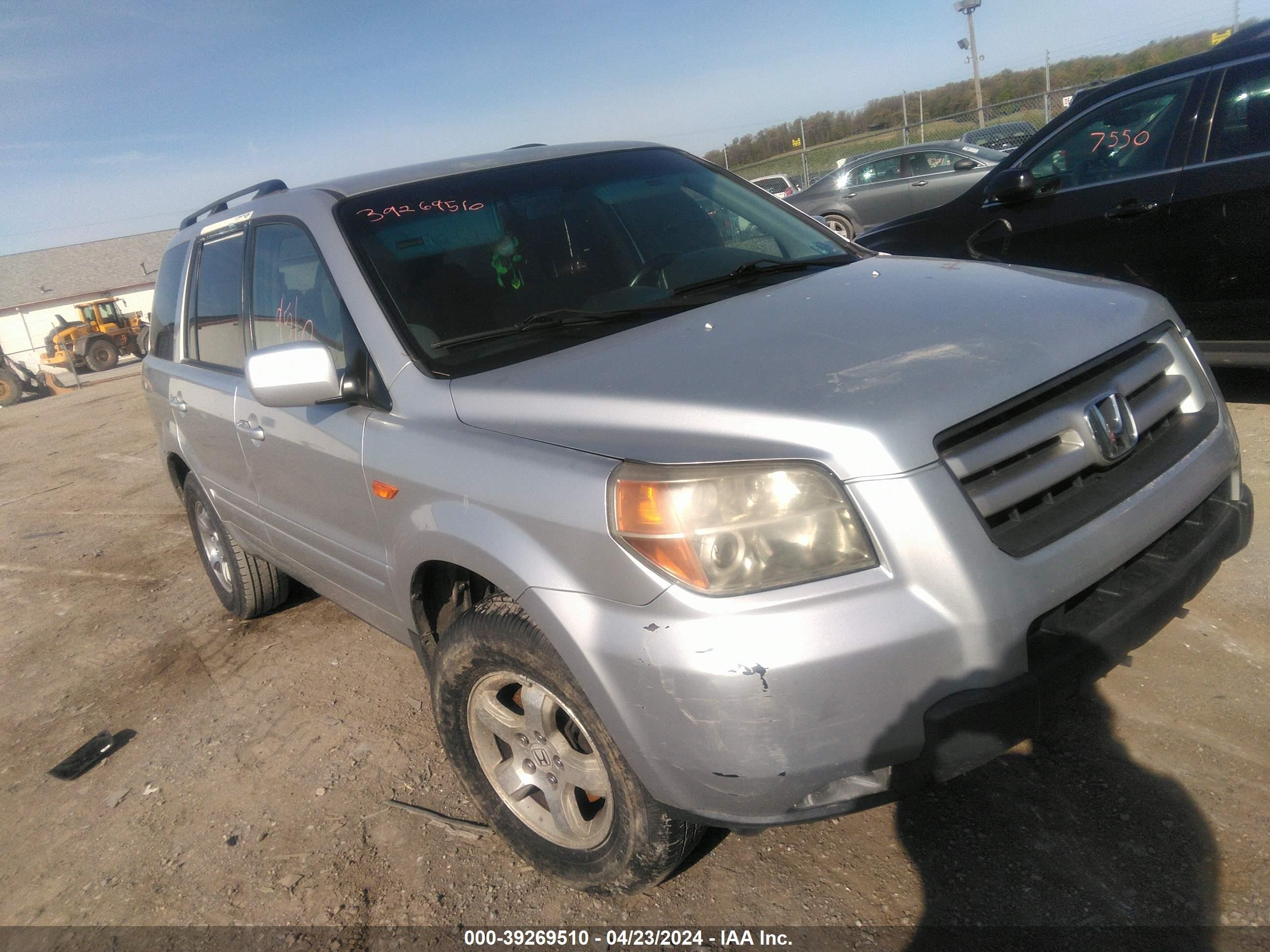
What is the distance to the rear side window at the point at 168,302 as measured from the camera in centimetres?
438

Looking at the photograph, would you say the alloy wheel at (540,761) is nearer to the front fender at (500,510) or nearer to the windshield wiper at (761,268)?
the front fender at (500,510)

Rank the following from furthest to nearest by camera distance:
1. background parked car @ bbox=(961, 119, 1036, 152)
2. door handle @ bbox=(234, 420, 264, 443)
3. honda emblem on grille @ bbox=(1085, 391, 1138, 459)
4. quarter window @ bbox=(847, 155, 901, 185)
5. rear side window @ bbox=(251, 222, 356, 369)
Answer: background parked car @ bbox=(961, 119, 1036, 152) < quarter window @ bbox=(847, 155, 901, 185) < door handle @ bbox=(234, 420, 264, 443) < rear side window @ bbox=(251, 222, 356, 369) < honda emblem on grille @ bbox=(1085, 391, 1138, 459)

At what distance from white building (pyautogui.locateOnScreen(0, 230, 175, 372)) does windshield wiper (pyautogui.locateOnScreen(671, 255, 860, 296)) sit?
51367 mm

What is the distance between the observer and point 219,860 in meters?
2.78

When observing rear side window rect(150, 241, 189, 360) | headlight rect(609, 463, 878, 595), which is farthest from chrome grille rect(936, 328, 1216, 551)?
rear side window rect(150, 241, 189, 360)

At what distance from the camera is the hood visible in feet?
5.88

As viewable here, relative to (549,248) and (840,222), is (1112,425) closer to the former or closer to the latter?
(549,248)

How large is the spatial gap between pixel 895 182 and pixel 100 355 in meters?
24.8

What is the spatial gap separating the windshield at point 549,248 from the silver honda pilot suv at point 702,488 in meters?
0.01

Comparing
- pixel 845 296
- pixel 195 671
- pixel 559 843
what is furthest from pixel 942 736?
pixel 195 671

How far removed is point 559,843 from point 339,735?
1.38 metres

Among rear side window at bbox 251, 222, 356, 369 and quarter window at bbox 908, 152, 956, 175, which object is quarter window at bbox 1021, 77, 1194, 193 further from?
quarter window at bbox 908, 152, 956, 175

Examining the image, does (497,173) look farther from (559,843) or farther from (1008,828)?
(1008,828)

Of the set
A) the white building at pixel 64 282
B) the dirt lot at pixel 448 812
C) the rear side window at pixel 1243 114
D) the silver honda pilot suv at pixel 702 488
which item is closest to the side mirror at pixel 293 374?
the silver honda pilot suv at pixel 702 488
